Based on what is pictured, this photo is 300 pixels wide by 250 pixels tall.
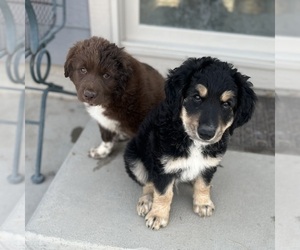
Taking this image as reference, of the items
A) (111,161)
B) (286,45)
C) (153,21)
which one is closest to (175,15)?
(153,21)

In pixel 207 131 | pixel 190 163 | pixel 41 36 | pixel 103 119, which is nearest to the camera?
pixel 207 131

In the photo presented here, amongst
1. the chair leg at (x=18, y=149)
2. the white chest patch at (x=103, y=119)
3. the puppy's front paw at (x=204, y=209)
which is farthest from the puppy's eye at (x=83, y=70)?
the puppy's front paw at (x=204, y=209)

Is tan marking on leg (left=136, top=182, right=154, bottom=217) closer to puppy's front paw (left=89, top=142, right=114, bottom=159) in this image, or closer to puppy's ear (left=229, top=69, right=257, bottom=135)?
puppy's front paw (left=89, top=142, right=114, bottom=159)

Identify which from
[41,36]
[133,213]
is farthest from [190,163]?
[41,36]

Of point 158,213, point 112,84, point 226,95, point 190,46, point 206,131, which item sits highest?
point 226,95

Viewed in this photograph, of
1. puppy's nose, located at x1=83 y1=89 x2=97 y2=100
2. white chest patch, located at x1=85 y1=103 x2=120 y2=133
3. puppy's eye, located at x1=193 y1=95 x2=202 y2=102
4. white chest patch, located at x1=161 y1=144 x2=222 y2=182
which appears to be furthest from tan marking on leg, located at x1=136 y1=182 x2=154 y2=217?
puppy's eye, located at x1=193 y1=95 x2=202 y2=102

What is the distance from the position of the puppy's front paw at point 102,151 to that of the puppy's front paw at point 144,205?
63 cm

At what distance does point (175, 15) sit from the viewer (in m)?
4.35

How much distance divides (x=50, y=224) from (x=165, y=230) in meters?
0.72

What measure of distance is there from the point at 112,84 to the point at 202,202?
94 centimetres

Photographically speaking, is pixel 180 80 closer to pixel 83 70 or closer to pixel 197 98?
pixel 197 98

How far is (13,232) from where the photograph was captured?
118 inches

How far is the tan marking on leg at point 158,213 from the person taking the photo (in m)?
2.87

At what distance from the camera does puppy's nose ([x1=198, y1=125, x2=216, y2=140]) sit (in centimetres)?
236
